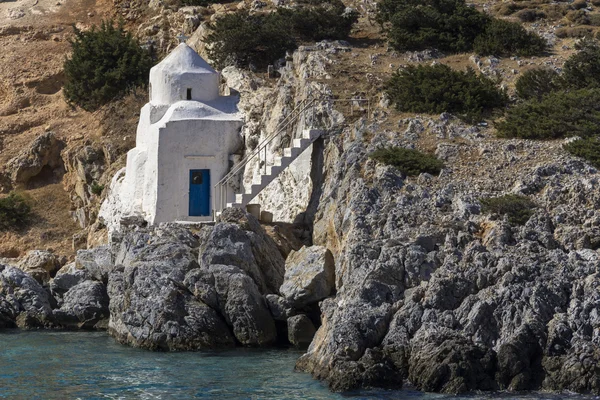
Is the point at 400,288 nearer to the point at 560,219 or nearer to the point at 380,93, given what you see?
the point at 560,219

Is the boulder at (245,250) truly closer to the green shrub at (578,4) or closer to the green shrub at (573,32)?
the green shrub at (573,32)

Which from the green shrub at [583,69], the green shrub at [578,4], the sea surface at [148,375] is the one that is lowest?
the sea surface at [148,375]

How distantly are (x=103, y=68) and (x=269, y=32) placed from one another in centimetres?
842

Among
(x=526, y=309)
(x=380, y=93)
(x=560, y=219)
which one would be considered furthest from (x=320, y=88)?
(x=526, y=309)

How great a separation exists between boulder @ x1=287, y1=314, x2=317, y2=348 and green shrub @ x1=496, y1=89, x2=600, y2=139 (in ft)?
26.2

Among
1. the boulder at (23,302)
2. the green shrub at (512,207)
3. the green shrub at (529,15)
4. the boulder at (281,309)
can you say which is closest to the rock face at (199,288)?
the boulder at (281,309)

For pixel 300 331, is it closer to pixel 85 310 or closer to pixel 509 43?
pixel 85 310

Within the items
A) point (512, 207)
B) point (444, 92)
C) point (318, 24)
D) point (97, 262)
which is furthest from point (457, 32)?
point (97, 262)

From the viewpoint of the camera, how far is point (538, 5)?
45.5 m

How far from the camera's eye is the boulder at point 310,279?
30281 mm

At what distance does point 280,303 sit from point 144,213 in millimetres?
9033

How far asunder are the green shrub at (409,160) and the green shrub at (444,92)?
328 cm

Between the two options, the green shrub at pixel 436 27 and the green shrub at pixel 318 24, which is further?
the green shrub at pixel 318 24

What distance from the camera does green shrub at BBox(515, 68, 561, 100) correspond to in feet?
119
